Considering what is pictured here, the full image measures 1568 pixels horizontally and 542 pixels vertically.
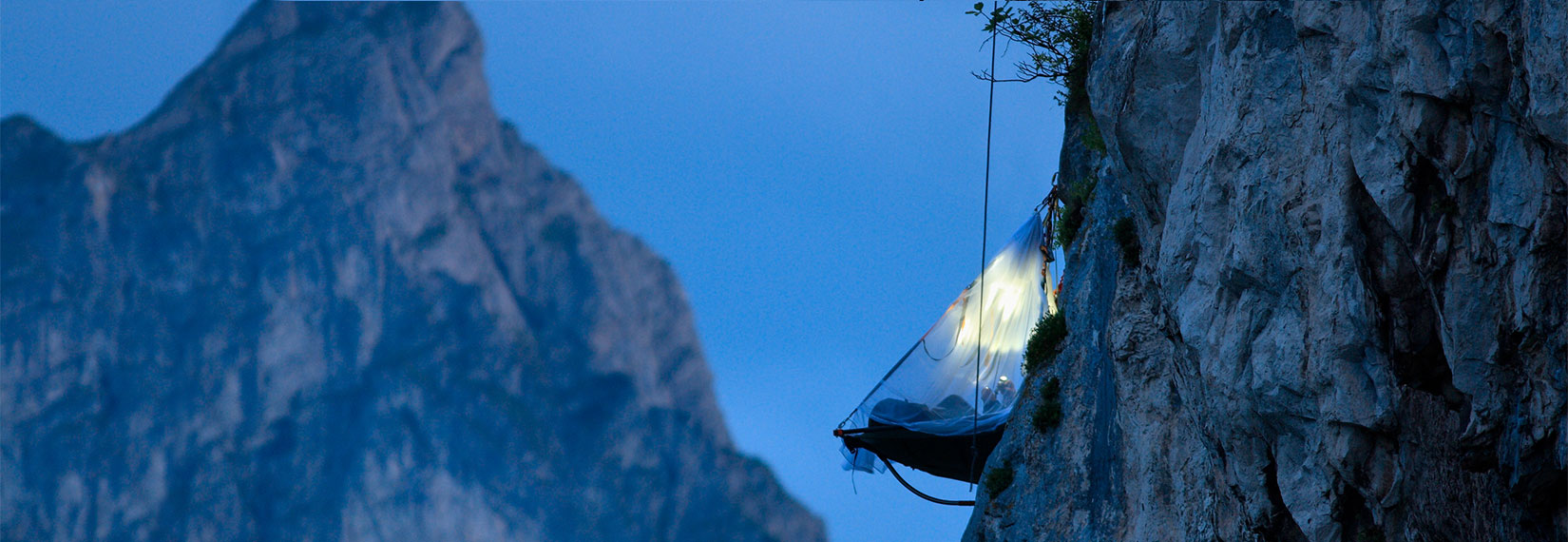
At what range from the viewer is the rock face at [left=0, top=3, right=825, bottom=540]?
122 meters

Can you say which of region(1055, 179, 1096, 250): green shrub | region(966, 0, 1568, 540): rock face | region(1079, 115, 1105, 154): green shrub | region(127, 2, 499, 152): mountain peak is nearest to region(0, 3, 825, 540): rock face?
region(127, 2, 499, 152): mountain peak

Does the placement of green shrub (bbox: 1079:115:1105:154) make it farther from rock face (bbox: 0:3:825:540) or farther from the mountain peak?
the mountain peak

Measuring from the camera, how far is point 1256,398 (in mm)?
9094

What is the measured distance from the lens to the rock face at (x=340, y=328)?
122m

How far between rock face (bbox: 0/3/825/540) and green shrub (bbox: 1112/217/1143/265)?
114 meters

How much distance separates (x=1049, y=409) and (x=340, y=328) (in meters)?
126

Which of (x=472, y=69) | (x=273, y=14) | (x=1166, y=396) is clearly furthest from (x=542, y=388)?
(x=1166, y=396)

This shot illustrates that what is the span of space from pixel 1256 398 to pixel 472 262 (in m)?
134

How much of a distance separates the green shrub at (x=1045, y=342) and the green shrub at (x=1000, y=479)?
1.24 meters

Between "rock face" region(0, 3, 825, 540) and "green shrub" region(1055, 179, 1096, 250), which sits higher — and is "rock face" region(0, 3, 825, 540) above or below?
above

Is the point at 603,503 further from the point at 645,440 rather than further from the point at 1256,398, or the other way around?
the point at 1256,398

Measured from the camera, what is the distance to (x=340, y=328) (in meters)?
131

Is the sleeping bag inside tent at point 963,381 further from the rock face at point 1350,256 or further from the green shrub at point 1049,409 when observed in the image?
the rock face at point 1350,256

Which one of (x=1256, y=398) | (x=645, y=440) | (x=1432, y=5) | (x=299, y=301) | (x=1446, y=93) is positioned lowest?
(x=1256, y=398)
